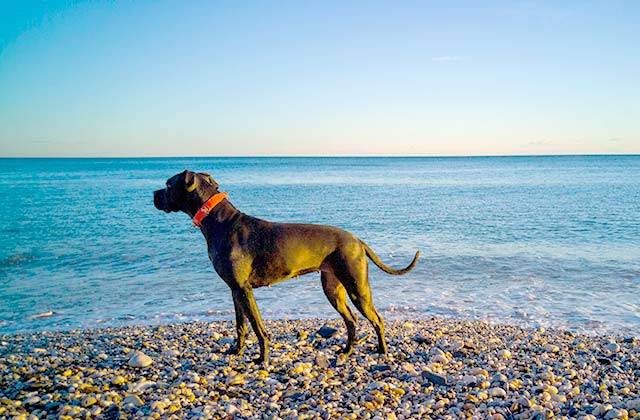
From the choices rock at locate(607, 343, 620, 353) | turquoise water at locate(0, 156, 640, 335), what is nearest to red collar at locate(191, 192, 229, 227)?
turquoise water at locate(0, 156, 640, 335)

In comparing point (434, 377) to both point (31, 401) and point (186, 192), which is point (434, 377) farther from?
point (31, 401)

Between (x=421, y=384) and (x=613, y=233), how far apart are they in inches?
666


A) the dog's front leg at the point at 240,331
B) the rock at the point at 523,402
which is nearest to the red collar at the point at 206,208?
the dog's front leg at the point at 240,331

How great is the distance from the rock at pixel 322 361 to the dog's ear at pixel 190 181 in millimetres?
2547

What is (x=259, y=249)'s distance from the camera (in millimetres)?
5672

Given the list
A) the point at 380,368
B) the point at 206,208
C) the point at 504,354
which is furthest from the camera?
the point at 504,354

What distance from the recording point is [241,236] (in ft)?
18.7

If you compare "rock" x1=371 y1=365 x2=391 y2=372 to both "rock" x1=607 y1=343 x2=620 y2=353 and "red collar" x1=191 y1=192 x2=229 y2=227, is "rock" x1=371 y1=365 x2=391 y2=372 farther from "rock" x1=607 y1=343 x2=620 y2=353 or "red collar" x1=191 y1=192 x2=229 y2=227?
"rock" x1=607 y1=343 x2=620 y2=353

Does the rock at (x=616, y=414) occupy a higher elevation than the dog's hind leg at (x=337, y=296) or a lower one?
lower

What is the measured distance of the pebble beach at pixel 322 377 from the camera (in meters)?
4.71

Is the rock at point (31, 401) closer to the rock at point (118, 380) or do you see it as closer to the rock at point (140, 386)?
the rock at point (118, 380)

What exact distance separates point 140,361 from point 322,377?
217 cm

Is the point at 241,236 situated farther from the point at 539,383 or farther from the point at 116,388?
the point at 539,383

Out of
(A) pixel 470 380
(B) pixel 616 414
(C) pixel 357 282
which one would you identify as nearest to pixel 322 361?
(C) pixel 357 282
